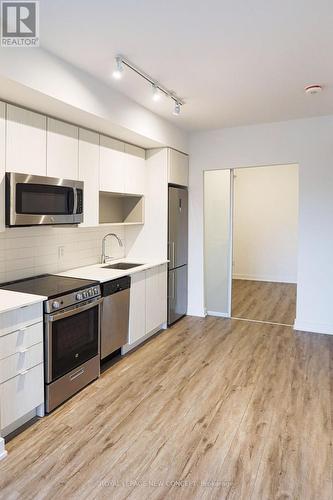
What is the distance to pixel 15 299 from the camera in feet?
7.55

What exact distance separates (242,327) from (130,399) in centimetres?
224

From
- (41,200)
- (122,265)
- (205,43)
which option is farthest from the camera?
(122,265)

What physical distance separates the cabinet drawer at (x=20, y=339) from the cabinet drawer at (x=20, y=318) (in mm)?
31

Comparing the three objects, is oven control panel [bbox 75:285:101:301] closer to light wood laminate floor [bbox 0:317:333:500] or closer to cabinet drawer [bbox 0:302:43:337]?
cabinet drawer [bbox 0:302:43:337]

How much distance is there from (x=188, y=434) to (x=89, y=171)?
242 cm

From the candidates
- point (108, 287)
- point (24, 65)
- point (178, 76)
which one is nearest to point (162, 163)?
point (178, 76)

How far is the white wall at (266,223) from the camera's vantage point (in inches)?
287

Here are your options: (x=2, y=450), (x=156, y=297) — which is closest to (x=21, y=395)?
(x=2, y=450)

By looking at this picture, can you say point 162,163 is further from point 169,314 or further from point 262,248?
point 262,248

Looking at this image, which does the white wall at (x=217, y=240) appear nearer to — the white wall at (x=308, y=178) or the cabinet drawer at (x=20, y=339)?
the white wall at (x=308, y=178)

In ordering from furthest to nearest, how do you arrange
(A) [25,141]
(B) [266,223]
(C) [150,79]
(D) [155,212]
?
(B) [266,223] < (D) [155,212] < (C) [150,79] < (A) [25,141]

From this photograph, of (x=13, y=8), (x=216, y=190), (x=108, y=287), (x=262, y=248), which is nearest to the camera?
(x=13, y=8)

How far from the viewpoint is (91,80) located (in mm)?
2898

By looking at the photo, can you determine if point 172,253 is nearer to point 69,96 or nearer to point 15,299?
point 69,96
